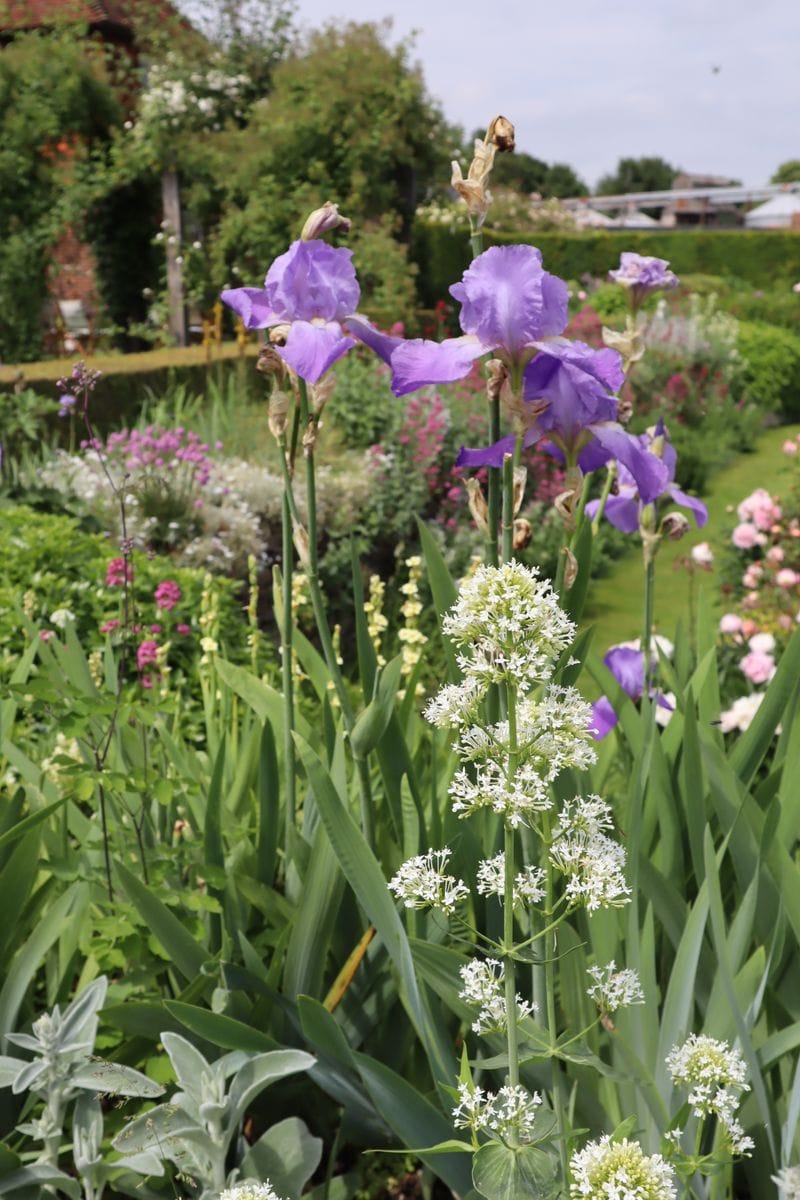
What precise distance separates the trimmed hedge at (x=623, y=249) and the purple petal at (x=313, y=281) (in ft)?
49.6

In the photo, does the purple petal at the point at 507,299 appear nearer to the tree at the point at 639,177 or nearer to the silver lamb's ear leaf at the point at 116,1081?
the silver lamb's ear leaf at the point at 116,1081

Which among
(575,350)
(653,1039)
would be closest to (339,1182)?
(653,1039)

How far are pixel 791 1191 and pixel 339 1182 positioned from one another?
2.61ft

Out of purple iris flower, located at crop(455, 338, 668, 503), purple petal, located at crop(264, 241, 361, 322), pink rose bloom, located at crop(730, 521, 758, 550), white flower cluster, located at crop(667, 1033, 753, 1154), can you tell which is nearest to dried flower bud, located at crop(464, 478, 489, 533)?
purple iris flower, located at crop(455, 338, 668, 503)

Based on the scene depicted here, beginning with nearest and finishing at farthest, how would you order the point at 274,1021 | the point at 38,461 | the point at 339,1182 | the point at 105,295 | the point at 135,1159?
the point at 135,1159 < the point at 339,1182 < the point at 274,1021 < the point at 38,461 < the point at 105,295

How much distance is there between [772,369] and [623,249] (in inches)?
293

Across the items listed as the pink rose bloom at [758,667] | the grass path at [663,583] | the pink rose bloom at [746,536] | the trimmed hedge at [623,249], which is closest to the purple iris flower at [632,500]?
the pink rose bloom at [758,667]

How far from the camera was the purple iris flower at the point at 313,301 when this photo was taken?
1.49 meters

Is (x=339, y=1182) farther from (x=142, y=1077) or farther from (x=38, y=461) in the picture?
(x=38, y=461)

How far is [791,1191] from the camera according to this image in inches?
40.0

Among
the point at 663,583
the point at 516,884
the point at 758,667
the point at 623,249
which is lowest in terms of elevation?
the point at 663,583

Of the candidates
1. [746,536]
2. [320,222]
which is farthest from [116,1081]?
[746,536]

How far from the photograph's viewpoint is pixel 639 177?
81.1m

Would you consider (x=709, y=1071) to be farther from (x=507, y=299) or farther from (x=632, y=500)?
(x=632, y=500)
